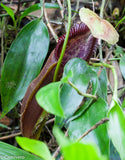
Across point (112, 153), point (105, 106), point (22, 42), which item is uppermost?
point (22, 42)

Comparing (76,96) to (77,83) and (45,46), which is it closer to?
(77,83)

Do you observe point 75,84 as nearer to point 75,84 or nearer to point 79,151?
point 75,84

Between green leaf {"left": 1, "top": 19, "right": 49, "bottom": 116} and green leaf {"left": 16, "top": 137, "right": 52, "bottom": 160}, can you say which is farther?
green leaf {"left": 1, "top": 19, "right": 49, "bottom": 116}

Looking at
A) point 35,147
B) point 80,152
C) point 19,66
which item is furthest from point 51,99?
point 19,66

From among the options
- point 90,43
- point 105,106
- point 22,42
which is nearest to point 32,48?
point 22,42

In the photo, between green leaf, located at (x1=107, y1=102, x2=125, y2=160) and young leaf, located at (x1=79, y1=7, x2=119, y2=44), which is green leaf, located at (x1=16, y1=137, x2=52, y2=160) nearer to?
green leaf, located at (x1=107, y1=102, x2=125, y2=160)

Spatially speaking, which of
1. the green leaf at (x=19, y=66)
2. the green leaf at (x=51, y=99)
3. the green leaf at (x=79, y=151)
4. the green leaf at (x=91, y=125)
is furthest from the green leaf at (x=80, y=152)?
the green leaf at (x=19, y=66)

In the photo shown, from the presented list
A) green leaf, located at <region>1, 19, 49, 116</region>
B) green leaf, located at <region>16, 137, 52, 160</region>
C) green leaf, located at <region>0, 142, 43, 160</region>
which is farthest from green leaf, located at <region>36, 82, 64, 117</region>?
green leaf, located at <region>1, 19, 49, 116</region>
